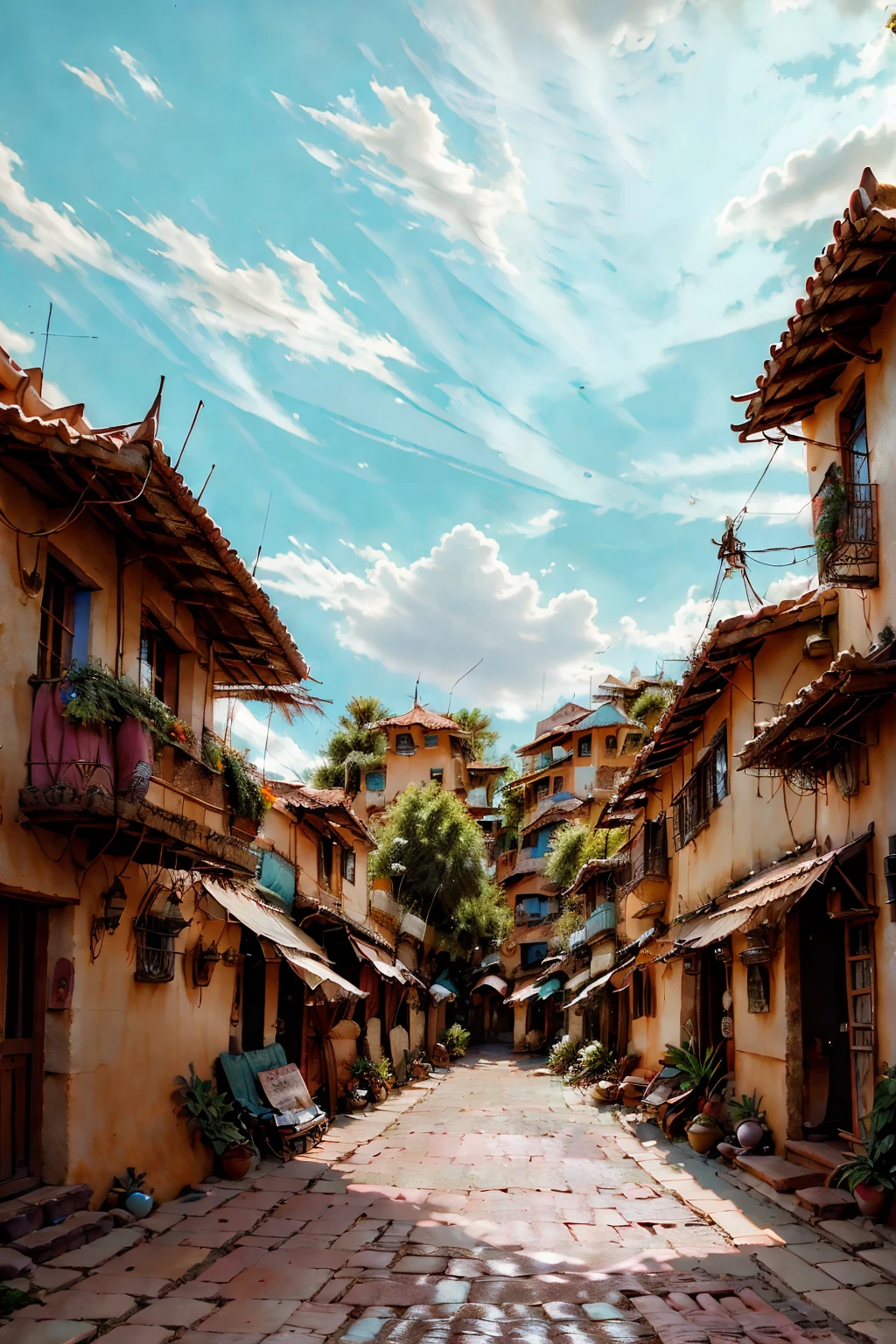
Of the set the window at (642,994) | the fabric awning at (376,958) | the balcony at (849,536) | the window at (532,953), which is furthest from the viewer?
the window at (532,953)

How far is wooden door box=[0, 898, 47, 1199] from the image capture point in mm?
7656

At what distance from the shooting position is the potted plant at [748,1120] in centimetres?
1154

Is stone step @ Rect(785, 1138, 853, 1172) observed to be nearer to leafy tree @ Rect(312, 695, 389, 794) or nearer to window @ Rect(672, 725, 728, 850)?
window @ Rect(672, 725, 728, 850)

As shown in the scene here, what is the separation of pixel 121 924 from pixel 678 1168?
7518 millimetres

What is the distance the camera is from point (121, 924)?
31.2 ft

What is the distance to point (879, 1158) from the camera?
26.9 feet

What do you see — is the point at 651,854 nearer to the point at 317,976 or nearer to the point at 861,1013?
the point at 317,976

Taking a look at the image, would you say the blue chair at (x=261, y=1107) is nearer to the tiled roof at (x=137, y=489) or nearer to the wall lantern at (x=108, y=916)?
the wall lantern at (x=108, y=916)

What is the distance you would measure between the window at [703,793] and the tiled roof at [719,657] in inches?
26.4

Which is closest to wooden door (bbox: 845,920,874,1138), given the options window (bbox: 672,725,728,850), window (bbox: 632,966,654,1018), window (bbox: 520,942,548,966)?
window (bbox: 672,725,728,850)

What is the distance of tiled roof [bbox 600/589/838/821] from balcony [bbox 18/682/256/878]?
21.0ft

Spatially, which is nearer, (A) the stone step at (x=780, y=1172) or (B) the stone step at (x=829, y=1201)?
(B) the stone step at (x=829, y=1201)

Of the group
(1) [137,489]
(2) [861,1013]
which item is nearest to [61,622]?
(1) [137,489]

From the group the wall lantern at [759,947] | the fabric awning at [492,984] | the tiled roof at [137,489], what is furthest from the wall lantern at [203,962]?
the fabric awning at [492,984]
